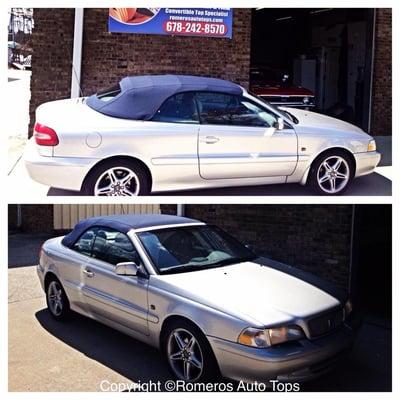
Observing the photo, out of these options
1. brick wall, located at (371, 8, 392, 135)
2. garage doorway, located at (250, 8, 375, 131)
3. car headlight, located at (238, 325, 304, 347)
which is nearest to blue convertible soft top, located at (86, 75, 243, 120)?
car headlight, located at (238, 325, 304, 347)

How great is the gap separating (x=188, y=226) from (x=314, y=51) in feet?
30.8

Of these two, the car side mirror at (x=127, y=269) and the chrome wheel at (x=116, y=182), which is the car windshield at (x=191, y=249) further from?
the chrome wheel at (x=116, y=182)

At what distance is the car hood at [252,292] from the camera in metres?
3.70

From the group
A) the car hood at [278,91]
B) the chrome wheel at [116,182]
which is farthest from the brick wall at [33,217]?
the car hood at [278,91]

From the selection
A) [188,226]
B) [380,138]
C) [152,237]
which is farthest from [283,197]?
[380,138]

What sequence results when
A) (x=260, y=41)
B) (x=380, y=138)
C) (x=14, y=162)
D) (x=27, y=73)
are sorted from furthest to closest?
(x=260, y=41), (x=380, y=138), (x=27, y=73), (x=14, y=162)

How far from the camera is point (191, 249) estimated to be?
4520mm

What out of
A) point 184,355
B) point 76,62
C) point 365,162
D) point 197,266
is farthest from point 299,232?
point 76,62

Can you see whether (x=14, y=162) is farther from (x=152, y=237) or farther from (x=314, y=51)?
(x=314, y=51)

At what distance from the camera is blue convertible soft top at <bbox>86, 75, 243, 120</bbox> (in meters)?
4.66

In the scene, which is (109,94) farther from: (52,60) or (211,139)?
(52,60)

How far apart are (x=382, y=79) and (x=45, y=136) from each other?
19.5 feet

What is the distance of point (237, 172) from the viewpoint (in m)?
4.74
